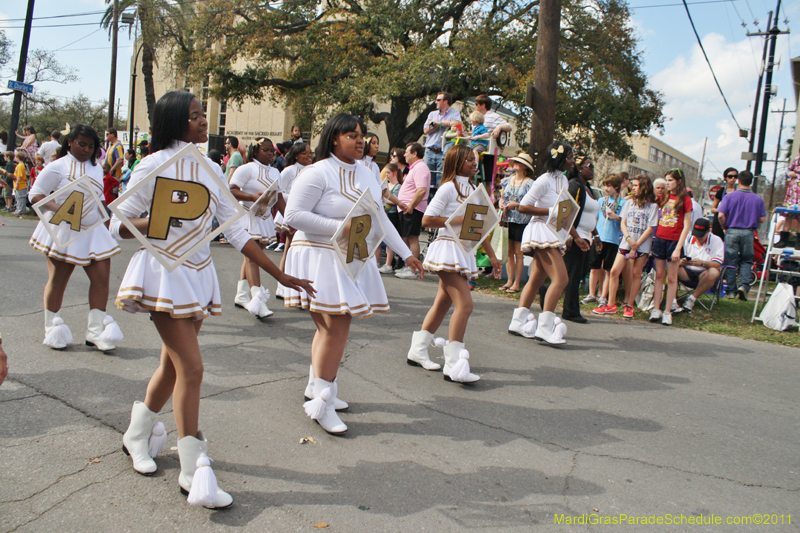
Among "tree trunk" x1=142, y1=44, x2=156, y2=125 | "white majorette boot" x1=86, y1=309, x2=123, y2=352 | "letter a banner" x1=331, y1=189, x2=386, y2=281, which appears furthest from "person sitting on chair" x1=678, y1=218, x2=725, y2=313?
"tree trunk" x1=142, y1=44, x2=156, y2=125

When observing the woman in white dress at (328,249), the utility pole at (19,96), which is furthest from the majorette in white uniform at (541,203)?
the utility pole at (19,96)

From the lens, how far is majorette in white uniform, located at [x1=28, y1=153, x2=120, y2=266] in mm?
4852

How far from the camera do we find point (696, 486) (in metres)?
3.35

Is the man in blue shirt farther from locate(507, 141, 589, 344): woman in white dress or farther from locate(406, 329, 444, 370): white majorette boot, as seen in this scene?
locate(406, 329, 444, 370): white majorette boot

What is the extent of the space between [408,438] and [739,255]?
361 inches

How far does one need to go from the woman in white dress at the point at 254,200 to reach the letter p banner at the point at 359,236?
113 inches

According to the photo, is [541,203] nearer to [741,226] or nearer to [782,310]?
[782,310]

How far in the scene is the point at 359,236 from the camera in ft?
12.0

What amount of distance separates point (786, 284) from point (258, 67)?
2474 cm

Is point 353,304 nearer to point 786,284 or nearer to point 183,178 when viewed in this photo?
point 183,178

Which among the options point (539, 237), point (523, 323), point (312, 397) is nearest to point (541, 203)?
point (539, 237)

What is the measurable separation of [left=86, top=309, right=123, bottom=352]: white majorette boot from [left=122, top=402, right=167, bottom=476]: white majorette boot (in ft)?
6.98

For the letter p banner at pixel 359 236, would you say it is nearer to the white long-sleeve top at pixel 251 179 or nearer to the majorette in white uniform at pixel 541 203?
the majorette in white uniform at pixel 541 203

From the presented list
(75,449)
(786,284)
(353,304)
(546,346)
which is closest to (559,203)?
(546,346)
